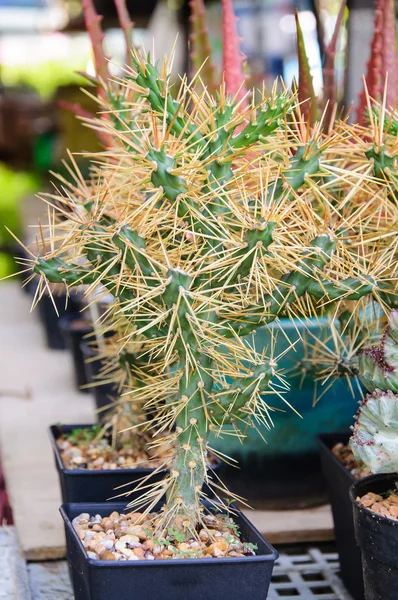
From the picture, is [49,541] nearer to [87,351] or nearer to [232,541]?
[232,541]

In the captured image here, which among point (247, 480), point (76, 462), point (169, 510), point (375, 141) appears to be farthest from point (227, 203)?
point (247, 480)

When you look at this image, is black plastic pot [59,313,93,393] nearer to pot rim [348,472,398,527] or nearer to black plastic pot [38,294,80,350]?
black plastic pot [38,294,80,350]

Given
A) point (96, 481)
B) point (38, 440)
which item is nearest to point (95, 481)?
point (96, 481)

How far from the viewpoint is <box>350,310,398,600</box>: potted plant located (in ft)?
4.24

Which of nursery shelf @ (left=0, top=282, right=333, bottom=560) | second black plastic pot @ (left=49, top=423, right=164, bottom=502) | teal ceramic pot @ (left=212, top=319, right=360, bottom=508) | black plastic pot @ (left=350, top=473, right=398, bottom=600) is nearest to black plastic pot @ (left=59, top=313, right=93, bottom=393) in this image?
nursery shelf @ (left=0, top=282, right=333, bottom=560)

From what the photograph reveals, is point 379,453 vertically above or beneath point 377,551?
above

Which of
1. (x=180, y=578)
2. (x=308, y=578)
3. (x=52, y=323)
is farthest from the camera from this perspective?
(x=52, y=323)

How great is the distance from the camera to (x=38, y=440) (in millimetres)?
2568

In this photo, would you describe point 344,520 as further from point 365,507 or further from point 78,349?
point 78,349

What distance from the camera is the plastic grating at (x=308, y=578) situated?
1.66m

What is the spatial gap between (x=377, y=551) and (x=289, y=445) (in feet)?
2.14

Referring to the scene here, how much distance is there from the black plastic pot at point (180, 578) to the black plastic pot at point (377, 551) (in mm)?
172

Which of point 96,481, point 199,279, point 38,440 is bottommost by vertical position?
point 38,440

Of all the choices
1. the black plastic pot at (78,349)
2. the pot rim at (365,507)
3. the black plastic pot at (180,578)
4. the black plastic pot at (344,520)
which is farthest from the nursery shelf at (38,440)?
the black plastic pot at (180,578)
